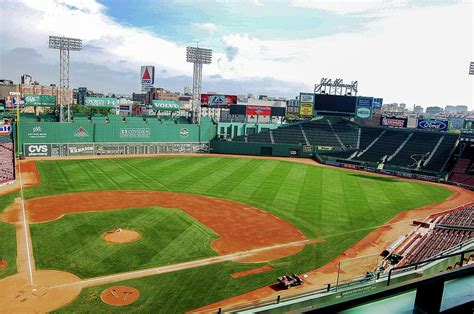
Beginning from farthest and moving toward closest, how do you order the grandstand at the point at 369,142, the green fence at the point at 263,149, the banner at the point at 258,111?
the banner at the point at 258,111 < the green fence at the point at 263,149 < the grandstand at the point at 369,142

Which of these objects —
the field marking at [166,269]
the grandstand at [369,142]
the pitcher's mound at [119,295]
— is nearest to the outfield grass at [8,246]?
the field marking at [166,269]

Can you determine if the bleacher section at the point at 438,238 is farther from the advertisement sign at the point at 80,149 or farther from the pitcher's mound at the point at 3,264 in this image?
the advertisement sign at the point at 80,149

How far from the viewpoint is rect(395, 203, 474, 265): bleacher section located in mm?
27578

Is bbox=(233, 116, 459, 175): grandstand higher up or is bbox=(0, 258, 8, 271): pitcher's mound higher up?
bbox=(233, 116, 459, 175): grandstand

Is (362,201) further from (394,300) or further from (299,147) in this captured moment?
(394,300)

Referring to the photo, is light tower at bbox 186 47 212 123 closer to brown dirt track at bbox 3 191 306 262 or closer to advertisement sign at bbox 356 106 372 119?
advertisement sign at bbox 356 106 372 119

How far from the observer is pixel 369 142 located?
8519 centimetres

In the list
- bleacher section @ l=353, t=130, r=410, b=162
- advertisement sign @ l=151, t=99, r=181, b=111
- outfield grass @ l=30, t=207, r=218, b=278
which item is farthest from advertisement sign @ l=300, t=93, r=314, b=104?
outfield grass @ l=30, t=207, r=218, b=278

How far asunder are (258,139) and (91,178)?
45364 mm

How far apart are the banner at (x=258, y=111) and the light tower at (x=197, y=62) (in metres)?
13.6

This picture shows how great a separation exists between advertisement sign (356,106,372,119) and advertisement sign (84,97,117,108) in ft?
195

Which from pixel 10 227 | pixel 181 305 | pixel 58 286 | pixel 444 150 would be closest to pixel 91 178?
pixel 10 227

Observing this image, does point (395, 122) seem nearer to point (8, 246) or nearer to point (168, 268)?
point (168, 268)

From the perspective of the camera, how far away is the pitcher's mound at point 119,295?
70.5 feet
